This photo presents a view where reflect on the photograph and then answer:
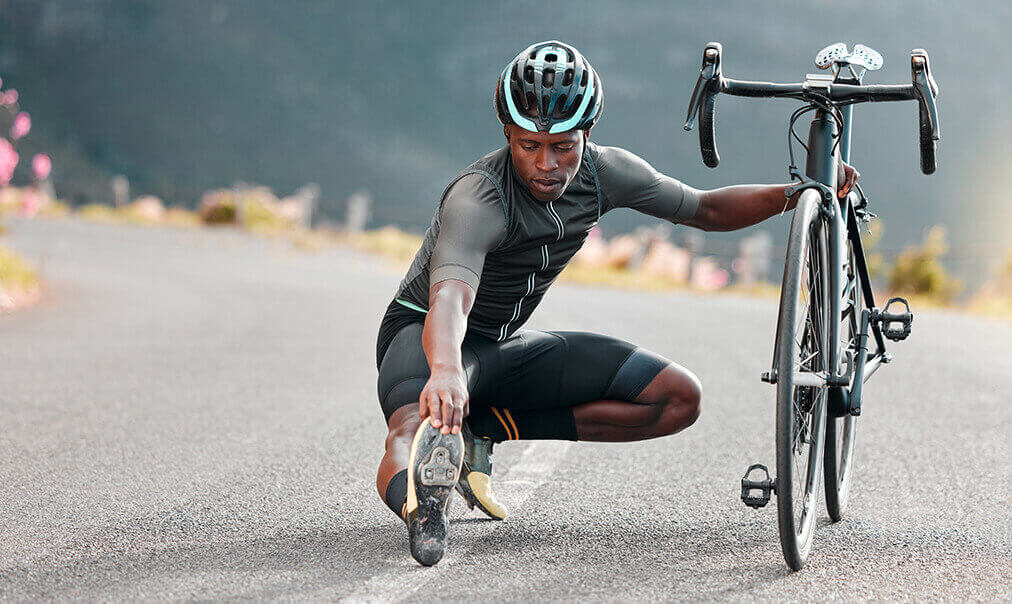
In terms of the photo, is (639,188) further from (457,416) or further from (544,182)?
(457,416)

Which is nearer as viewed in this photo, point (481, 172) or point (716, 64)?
point (481, 172)

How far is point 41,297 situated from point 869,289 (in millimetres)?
10583

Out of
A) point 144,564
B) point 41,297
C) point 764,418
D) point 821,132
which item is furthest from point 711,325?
point 144,564

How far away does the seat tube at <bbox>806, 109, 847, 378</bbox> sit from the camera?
361cm

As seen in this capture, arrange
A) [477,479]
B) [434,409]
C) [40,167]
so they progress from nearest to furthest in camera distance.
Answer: [434,409]
[477,479]
[40,167]

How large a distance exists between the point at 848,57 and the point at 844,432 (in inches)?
56.7

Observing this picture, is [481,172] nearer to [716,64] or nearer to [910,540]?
[716,64]

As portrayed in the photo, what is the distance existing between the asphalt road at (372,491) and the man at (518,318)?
0.31 m

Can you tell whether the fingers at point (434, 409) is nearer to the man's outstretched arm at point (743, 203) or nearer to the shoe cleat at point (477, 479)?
the shoe cleat at point (477, 479)

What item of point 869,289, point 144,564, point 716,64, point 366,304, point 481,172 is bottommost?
point 366,304

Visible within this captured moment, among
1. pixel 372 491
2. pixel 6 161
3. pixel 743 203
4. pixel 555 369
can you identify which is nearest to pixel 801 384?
pixel 743 203

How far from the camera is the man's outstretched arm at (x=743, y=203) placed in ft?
12.9

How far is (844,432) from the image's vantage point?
4.35 m

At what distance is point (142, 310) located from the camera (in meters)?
12.0
